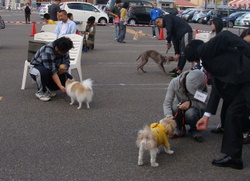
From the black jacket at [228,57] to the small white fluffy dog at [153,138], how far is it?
818 mm

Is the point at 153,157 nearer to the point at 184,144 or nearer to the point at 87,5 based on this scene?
the point at 184,144

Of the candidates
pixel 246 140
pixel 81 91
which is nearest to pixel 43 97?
pixel 81 91

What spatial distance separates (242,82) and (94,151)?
1934mm

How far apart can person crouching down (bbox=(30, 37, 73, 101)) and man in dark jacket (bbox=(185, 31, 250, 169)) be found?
3.08 m

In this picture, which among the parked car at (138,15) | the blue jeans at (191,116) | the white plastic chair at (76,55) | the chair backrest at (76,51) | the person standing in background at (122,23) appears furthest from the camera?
the parked car at (138,15)

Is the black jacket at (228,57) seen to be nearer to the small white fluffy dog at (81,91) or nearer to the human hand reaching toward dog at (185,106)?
the human hand reaching toward dog at (185,106)

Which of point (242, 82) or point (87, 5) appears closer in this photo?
point (242, 82)

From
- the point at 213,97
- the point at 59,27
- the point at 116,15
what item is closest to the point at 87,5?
the point at 116,15

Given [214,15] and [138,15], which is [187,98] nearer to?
[138,15]

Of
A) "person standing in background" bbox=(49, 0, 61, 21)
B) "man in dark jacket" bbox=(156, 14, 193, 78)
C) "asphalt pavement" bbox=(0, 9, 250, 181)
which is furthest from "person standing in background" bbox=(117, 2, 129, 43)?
"asphalt pavement" bbox=(0, 9, 250, 181)

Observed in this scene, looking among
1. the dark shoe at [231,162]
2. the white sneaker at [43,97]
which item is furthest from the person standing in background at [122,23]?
the dark shoe at [231,162]

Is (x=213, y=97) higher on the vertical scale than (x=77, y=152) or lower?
higher

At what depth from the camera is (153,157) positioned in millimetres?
4242

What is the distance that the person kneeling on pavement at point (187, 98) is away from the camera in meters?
4.87
